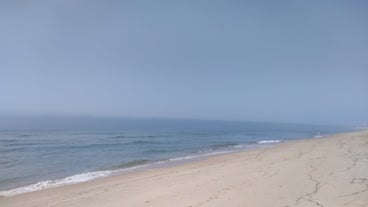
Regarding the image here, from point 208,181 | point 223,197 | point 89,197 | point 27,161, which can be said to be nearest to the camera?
point 223,197

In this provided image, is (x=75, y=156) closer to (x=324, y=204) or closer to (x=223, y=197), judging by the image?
(x=223, y=197)

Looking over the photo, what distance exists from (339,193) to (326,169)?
458 cm

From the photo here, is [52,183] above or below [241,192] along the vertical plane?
below

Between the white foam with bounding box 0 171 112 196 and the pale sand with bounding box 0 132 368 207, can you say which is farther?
the white foam with bounding box 0 171 112 196

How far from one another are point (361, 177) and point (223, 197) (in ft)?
16.0

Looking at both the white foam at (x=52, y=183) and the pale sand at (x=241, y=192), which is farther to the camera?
the white foam at (x=52, y=183)

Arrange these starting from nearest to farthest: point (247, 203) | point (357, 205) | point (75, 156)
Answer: point (357, 205)
point (247, 203)
point (75, 156)

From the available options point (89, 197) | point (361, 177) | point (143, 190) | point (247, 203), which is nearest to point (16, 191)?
point (89, 197)

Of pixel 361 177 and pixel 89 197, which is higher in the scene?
pixel 361 177

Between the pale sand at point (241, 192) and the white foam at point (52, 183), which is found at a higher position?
the pale sand at point (241, 192)

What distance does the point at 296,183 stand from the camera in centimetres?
1052

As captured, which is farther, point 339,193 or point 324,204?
point 339,193

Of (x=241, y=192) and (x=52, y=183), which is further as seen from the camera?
(x=52, y=183)

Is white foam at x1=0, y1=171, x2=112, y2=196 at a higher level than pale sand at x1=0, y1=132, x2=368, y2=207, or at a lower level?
lower
